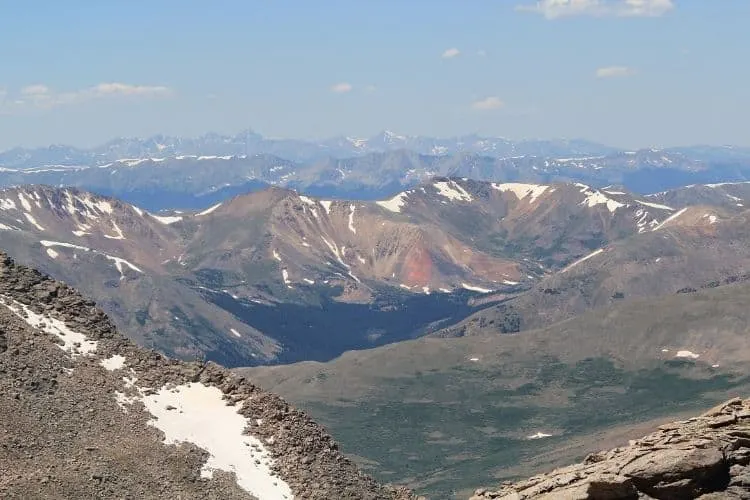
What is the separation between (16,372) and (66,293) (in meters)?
13.2

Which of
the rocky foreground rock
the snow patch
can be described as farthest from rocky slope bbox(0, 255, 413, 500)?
the rocky foreground rock

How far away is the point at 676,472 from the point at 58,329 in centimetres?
4778

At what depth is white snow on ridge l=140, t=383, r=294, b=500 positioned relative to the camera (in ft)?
200

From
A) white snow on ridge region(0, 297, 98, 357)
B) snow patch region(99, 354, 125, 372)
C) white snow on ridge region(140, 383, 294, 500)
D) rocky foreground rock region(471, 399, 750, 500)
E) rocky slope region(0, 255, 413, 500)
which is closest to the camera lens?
rocky foreground rock region(471, 399, 750, 500)

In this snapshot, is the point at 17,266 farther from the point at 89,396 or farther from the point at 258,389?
the point at 258,389

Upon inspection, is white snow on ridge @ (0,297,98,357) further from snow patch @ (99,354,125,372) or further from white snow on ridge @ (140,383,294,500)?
white snow on ridge @ (140,383,294,500)

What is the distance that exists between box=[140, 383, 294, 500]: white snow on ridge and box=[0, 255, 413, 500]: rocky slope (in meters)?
0.09

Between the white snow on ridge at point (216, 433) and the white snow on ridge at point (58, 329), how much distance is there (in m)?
6.61

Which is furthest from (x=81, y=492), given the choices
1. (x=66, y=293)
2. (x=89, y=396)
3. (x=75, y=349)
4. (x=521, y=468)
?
(x=521, y=468)

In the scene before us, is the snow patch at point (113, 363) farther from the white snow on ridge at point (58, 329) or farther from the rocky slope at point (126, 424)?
the white snow on ridge at point (58, 329)

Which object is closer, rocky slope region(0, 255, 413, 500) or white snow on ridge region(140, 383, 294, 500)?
rocky slope region(0, 255, 413, 500)

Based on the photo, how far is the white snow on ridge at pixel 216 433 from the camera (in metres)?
61.1

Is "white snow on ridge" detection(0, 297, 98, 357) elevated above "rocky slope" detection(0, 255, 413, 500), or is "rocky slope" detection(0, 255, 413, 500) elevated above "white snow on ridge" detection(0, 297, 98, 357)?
"white snow on ridge" detection(0, 297, 98, 357)

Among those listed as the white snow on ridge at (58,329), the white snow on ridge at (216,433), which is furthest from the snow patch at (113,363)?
the white snow on ridge at (216,433)
